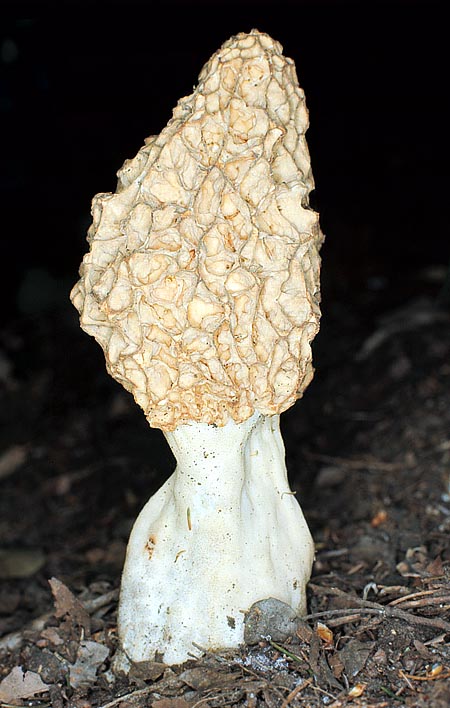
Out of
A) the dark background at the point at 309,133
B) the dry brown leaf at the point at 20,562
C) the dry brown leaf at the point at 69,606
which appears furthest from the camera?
the dark background at the point at 309,133

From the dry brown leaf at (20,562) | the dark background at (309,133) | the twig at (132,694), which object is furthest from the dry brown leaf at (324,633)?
the dark background at (309,133)

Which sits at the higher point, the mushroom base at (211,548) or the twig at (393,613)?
the mushroom base at (211,548)

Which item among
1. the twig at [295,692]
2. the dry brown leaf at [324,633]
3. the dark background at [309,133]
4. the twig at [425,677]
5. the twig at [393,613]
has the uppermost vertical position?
the dark background at [309,133]

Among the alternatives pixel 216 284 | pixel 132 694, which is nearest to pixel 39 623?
pixel 132 694

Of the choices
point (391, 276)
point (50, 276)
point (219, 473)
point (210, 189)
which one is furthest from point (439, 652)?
point (50, 276)

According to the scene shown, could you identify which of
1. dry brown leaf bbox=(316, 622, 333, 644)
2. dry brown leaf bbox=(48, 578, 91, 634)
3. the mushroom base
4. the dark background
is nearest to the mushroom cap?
the mushroom base

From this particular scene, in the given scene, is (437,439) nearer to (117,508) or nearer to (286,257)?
(117,508)

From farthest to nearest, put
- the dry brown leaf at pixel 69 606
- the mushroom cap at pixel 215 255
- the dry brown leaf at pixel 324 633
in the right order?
the dry brown leaf at pixel 69 606, the dry brown leaf at pixel 324 633, the mushroom cap at pixel 215 255

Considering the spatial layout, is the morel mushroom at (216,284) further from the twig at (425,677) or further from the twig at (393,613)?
the twig at (425,677)

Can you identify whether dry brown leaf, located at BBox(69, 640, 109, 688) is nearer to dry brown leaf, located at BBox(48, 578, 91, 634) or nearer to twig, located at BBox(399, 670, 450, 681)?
dry brown leaf, located at BBox(48, 578, 91, 634)
